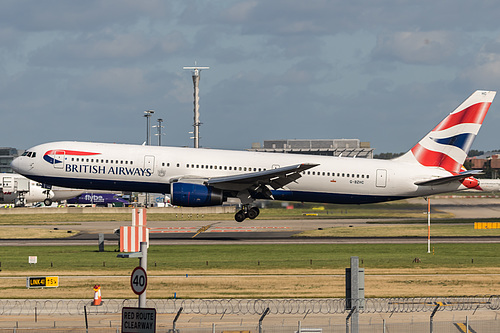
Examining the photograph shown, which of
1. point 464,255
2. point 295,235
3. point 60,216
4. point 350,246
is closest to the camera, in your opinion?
point 464,255

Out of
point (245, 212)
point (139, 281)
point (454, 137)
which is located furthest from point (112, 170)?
point (139, 281)

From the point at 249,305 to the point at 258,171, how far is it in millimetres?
22975

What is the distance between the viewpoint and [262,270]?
36.1m

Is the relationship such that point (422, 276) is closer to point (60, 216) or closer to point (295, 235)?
point (295, 235)

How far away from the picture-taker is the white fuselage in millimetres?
47438

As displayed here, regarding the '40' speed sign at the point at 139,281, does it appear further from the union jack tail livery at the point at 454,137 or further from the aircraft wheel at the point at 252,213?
the union jack tail livery at the point at 454,137

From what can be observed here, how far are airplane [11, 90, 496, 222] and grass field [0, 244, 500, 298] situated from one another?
4.36 metres

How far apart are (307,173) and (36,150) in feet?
65.4

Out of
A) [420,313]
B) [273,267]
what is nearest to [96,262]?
[273,267]

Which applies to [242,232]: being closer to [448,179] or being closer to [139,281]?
[448,179]

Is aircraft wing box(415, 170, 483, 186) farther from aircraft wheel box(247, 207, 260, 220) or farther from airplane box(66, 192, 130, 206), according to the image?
airplane box(66, 192, 130, 206)

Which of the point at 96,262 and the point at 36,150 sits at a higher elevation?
the point at 36,150

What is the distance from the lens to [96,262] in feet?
130

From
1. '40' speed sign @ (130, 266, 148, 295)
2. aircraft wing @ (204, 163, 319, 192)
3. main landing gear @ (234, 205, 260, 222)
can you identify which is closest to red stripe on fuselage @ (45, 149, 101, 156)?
aircraft wing @ (204, 163, 319, 192)
